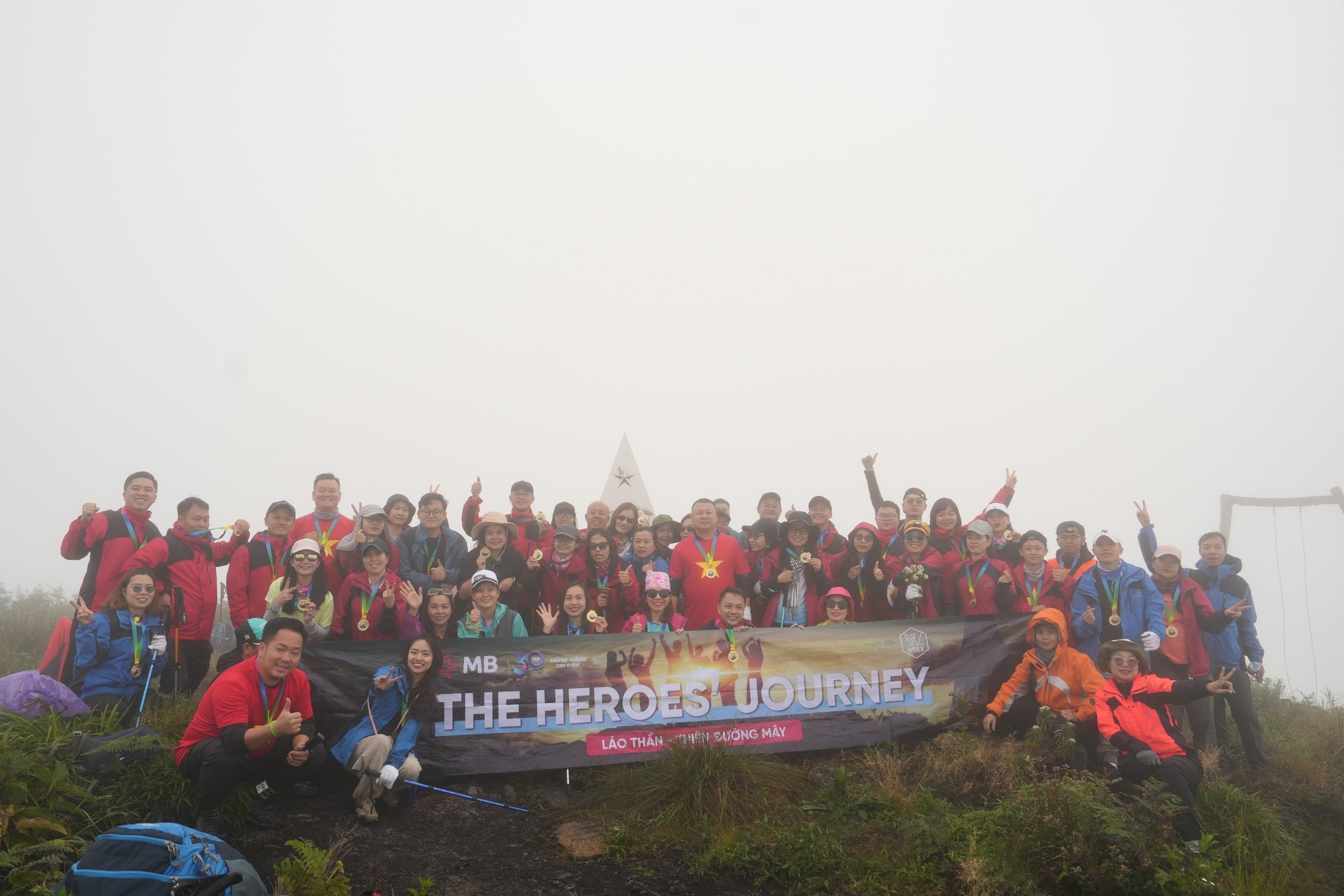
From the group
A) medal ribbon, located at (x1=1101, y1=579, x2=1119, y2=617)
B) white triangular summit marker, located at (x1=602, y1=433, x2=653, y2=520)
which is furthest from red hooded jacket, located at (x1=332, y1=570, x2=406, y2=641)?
medal ribbon, located at (x1=1101, y1=579, x2=1119, y2=617)

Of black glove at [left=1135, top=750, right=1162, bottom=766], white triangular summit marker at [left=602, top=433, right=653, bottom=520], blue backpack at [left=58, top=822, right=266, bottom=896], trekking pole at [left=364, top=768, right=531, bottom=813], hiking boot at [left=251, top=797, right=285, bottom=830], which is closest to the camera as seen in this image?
blue backpack at [left=58, top=822, right=266, bottom=896]

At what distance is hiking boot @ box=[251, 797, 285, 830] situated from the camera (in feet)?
20.7

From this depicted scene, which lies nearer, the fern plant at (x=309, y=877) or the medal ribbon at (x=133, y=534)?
the fern plant at (x=309, y=877)

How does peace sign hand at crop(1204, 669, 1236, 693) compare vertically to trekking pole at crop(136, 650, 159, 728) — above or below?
below

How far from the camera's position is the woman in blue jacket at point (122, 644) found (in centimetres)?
734

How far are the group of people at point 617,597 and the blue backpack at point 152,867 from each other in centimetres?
185

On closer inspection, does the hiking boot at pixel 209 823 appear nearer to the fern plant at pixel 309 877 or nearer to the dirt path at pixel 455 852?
the dirt path at pixel 455 852

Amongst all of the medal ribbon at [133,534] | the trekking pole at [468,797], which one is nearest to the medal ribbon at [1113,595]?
the trekking pole at [468,797]

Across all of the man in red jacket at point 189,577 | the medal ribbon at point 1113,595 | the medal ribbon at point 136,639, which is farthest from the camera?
the medal ribbon at point 1113,595

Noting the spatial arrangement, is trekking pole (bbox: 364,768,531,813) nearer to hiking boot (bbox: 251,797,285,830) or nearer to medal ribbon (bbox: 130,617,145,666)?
hiking boot (bbox: 251,797,285,830)

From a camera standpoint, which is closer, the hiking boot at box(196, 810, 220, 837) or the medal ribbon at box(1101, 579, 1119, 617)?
the hiking boot at box(196, 810, 220, 837)

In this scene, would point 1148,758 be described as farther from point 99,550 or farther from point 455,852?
point 99,550

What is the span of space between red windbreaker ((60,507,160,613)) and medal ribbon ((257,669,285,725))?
2854 mm

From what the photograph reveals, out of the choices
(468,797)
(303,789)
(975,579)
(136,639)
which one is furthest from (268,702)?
(975,579)
